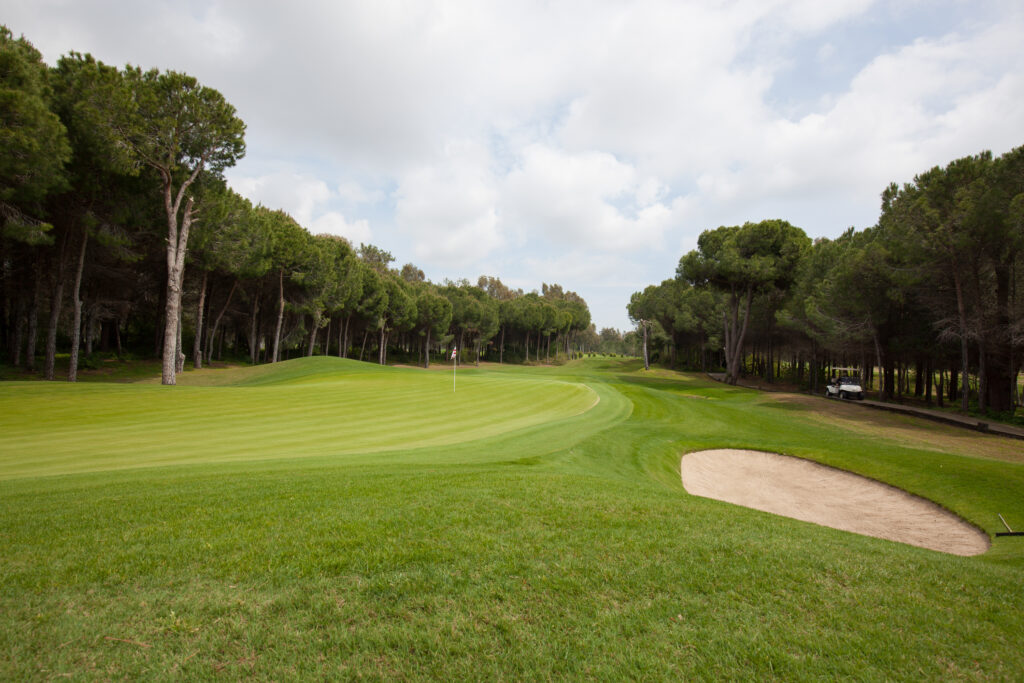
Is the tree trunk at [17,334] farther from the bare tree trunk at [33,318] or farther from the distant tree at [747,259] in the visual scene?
the distant tree at [747,259]

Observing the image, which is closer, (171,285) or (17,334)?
(171,285)

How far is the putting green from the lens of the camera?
8617 mm

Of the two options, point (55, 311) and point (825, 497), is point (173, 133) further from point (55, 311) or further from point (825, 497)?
point (825, 497)

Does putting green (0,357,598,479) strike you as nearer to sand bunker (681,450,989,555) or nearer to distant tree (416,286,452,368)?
sand bunker (681,450,989,555)

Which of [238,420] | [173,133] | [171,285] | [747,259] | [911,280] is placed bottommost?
[238,420]

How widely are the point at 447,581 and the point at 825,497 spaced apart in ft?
35.8

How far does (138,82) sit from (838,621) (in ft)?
97.3

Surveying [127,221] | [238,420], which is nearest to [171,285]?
[127,221]

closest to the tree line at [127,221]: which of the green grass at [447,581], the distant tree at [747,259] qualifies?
the green grass at [447,581]

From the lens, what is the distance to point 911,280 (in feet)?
77.8

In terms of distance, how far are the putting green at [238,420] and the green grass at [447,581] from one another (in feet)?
1.23

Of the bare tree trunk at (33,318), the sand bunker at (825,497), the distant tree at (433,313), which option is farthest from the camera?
the distant tree at (433,313)

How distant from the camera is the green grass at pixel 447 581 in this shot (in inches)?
105

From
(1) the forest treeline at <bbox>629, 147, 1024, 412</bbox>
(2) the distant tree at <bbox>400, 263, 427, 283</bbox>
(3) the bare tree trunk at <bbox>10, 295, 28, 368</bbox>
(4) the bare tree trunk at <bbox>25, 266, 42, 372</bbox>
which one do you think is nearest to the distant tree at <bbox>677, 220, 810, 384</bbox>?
(1) the forest treeline at <bbox>629, 147, 1024, 412</bbox>
